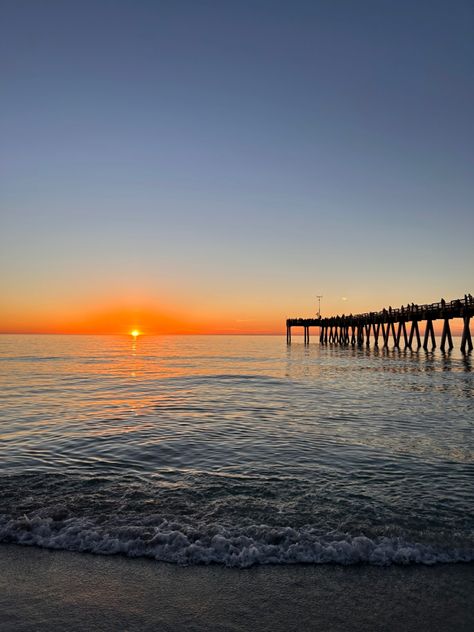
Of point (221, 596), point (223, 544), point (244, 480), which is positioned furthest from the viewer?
point (244, 480)

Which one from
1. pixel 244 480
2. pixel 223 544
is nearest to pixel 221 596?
pixel 223 544

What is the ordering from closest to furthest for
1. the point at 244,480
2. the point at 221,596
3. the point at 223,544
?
the point at 221,596 → the point at 223,544 → the point at 244,480

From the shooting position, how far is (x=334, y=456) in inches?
392

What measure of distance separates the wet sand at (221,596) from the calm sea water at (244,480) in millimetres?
292

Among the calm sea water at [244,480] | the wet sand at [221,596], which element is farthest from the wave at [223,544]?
the wet sand at [221,596]

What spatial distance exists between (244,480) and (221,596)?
12.6 feet

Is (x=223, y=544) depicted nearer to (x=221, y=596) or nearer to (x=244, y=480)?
(x=221, y=596)

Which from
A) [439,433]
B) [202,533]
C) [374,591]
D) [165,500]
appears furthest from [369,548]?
[439,433]

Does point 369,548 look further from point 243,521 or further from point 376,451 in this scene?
point 376,451

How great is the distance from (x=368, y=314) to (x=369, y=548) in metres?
71.8

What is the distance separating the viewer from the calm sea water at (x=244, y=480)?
5.57 meters

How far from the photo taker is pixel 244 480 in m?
8.28

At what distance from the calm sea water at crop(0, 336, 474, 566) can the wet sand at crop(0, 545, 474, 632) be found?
0.29 meters

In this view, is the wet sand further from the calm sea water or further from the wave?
the calm sea water
